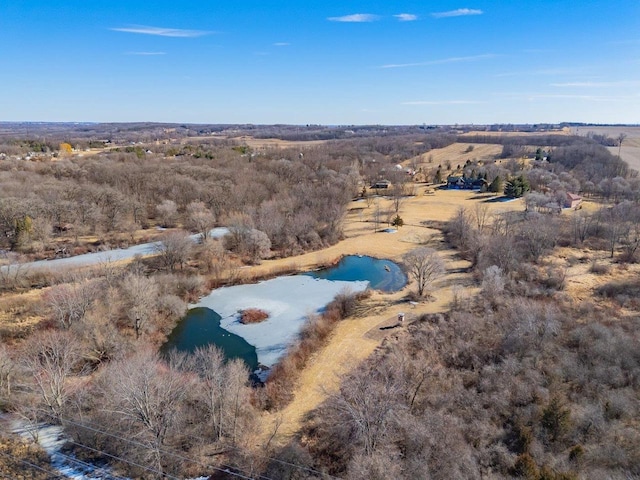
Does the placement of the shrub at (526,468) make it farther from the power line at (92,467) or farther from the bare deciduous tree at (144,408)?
the power line at (92,467)

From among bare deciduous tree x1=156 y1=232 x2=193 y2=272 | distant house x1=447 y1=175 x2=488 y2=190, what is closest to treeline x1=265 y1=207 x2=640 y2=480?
bare deciduous tree x1=156 y1=232 x2=193 y2=272

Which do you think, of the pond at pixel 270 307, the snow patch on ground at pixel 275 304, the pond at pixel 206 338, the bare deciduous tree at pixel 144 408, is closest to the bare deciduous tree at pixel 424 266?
the pond at pixel 270 307

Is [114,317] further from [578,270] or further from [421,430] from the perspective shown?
[578,270]

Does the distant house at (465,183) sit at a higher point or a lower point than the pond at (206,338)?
higher

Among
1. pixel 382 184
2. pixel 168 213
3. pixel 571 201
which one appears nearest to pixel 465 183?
pixel 382 184

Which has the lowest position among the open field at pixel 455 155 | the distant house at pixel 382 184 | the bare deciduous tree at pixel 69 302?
the bare deciduous tree at pixel 69 302

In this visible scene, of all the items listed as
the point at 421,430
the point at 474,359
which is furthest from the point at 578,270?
the point at 421,430

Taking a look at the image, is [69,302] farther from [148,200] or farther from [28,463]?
[148,200]
